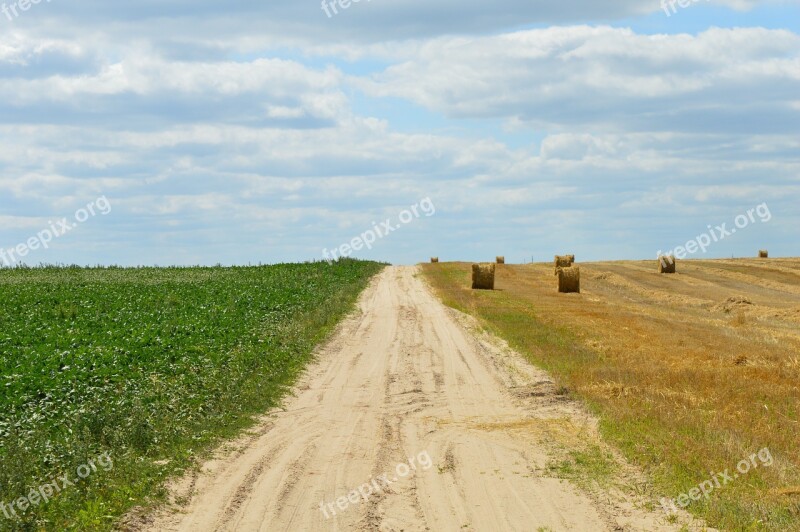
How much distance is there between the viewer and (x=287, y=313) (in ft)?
100

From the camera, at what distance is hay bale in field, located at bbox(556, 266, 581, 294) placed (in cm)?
4138

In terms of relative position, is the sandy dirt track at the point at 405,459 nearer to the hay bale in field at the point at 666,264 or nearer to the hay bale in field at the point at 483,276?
the hay bale in field at the point at 483,276

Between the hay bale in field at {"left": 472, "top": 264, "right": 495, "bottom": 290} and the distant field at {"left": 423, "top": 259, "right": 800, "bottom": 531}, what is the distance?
2.73 feet

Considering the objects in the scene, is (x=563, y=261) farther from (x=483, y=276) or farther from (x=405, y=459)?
(x=405, y=459)

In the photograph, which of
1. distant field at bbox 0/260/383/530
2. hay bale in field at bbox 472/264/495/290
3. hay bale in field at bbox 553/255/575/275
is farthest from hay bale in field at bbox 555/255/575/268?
distant field at bbox 0/260/383/530

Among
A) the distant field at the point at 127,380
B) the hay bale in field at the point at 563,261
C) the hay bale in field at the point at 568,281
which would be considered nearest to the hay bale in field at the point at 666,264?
the hay bale in field at the point at 563,261

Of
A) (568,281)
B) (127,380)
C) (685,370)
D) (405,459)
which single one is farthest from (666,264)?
(405,459)

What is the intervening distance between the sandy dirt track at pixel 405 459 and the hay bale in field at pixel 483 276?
65.9 feet

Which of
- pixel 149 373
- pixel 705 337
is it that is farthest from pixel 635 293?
pixel 149 373

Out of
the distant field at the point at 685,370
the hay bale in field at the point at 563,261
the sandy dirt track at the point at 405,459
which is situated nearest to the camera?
the sandy dirt track at the point at 405,459

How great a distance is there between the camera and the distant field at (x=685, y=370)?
11248 millimetres

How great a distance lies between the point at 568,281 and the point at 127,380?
91.6 feet

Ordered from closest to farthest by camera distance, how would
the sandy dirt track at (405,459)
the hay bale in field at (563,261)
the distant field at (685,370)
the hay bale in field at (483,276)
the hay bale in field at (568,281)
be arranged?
the sandy dirt track at (405,459) < the distant field at (685,370) < the hay bale in field at (568,281) < the hay bale in field at (483,276) < the hay bale in field at (563,261)

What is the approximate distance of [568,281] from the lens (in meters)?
41.5
